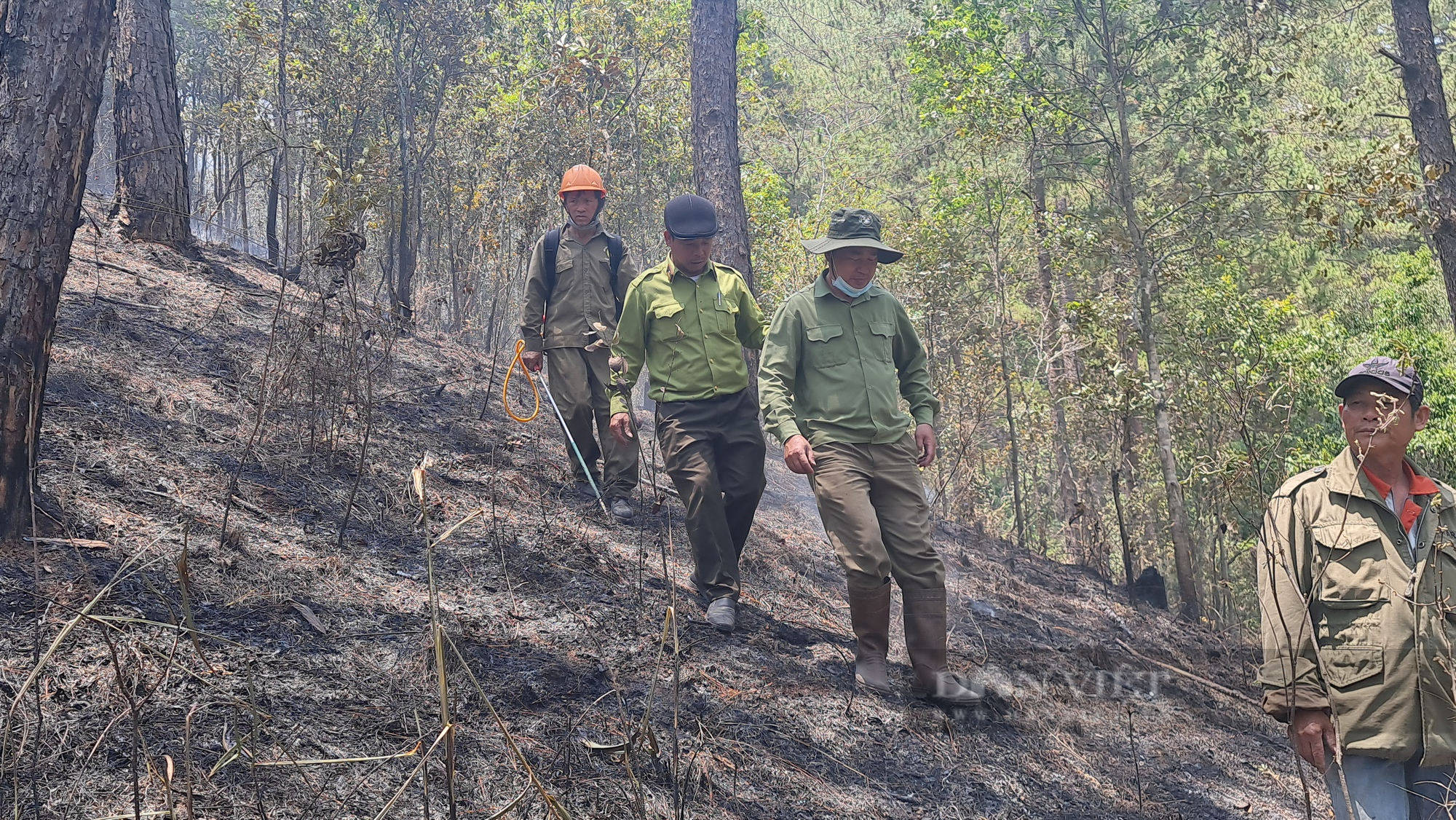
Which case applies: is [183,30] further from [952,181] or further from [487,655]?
→ [487,655]

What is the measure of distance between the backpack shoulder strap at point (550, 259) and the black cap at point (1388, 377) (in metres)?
4.35

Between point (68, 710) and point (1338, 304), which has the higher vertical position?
point (1338, 304)

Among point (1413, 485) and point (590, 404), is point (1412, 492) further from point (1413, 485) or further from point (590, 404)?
point (590, 404)

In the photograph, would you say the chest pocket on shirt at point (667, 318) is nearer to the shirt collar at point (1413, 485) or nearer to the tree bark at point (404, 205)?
the shirt collar at point (1413, 485)

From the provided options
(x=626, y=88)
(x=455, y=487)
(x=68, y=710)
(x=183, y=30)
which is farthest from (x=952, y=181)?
(x=183, y=30)

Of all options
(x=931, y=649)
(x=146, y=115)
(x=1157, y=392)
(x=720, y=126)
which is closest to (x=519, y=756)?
(x=931, y=649)

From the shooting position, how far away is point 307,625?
11.3ft

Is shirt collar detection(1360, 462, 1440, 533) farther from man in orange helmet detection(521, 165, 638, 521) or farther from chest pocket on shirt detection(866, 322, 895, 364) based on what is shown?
man in orange helmet detection(521, 165, 638, 521)

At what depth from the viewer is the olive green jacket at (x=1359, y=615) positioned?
8.48 ft

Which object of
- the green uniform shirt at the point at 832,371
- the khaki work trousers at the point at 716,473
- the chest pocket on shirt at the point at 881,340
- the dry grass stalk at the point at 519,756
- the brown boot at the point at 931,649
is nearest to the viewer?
the dry grass stalk at the point at 519,756

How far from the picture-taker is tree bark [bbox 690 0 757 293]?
7.22 meters

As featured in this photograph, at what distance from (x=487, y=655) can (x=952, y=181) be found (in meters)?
16.8

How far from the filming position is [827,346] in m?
4.32

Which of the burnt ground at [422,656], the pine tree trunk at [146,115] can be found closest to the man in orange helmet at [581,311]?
the burnt ground at [422,656]
